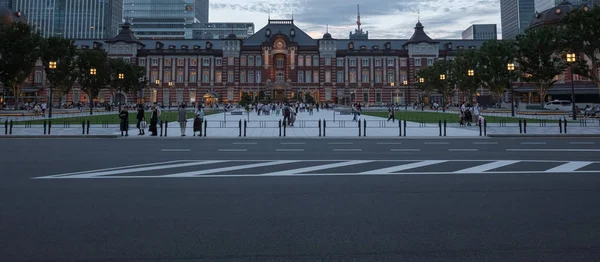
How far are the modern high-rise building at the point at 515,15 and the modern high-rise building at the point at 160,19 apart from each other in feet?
420

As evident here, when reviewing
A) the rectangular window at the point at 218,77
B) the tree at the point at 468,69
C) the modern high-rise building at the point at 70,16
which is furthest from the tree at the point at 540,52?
the modern high-rise building at the point at 70,16

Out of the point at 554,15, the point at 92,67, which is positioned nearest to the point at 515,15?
the point at 554,15

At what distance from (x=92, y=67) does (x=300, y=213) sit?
202ft

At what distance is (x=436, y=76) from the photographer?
70.9 meters

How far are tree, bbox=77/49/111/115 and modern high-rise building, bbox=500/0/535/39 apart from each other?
459ft

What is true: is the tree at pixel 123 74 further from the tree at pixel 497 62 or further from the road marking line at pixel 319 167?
the road marking line at pixel 319 167

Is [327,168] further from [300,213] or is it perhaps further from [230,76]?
[230,76]

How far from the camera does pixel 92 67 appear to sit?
58125mm

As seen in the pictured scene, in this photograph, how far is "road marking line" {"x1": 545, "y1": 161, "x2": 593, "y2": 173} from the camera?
11.0 meters

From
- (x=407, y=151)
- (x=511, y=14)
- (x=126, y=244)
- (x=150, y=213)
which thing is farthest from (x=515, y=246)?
(x=511, y=14)

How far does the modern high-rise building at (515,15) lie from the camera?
14888 centimetres

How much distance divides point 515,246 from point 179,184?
279 inches

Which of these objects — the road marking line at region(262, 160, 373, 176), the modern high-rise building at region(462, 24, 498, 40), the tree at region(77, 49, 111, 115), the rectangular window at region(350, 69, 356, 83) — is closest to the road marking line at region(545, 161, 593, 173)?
the road marking line at region(262, 160, 373, 176)

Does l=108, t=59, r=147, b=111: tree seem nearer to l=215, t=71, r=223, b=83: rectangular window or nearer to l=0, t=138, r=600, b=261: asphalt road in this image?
l=215, t=71, r=223, b=83: rectangular window
